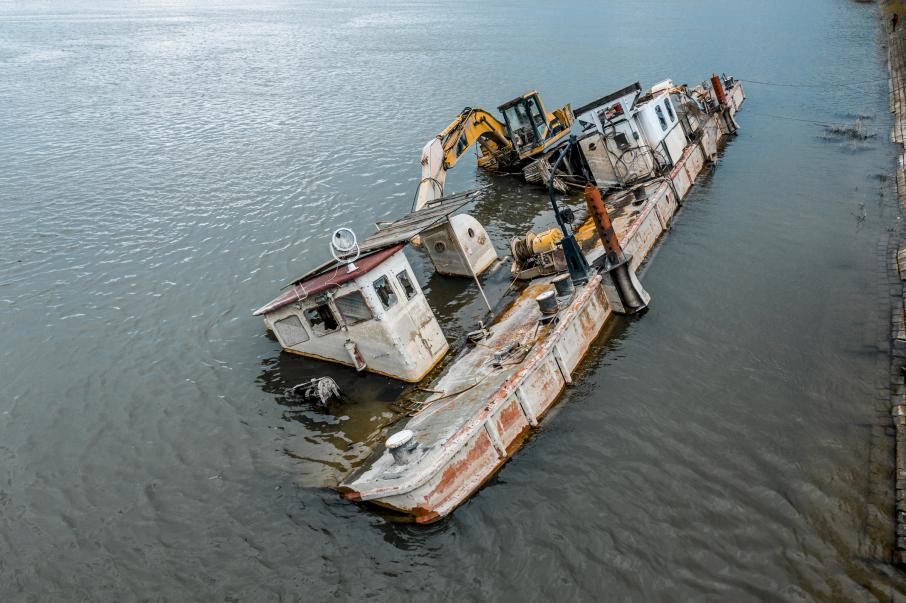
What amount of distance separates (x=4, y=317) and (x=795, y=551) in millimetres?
25574

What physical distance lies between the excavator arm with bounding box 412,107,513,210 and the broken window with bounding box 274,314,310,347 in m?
6.68

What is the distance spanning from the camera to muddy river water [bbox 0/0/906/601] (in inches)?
415

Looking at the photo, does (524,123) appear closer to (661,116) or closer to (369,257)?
(661,116)

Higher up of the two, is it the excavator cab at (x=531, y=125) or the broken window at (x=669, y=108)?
the excavator cab at (x=531, y=125)

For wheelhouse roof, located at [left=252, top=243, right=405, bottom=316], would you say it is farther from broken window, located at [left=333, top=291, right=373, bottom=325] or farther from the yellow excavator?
the yellow excavator

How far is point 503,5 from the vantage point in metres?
86.4

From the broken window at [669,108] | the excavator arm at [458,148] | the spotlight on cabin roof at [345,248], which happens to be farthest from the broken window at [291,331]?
the broken window at [669,108]

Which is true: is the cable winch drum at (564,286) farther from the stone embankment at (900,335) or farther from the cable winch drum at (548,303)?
the stone embankment at (900,335)

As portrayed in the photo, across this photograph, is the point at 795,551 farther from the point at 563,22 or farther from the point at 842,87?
the point at 563,22

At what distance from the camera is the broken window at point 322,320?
1614cm

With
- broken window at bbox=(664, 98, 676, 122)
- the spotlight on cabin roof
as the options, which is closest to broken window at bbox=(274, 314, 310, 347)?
the spotlight on cabin roof

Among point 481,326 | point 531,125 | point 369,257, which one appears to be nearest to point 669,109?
point 531,125

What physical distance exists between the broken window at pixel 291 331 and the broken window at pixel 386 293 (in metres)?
3.20

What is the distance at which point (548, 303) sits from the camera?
49.8 feet
